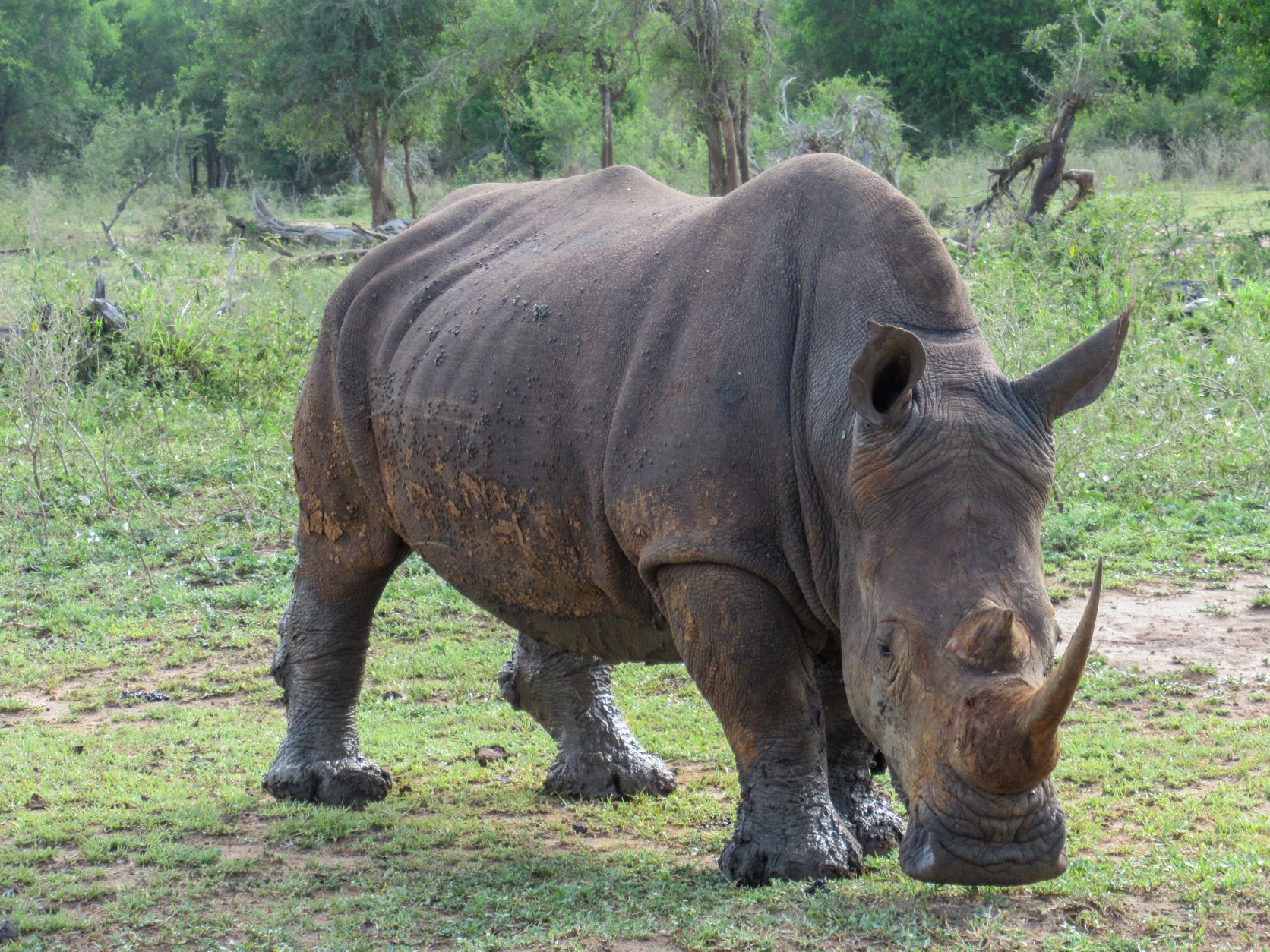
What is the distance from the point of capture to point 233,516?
30.3ft

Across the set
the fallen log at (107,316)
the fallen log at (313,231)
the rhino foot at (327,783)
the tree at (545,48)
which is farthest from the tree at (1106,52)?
the rhino foot at (327,783)

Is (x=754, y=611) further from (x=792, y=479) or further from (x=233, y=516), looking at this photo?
(x=233, y=516)

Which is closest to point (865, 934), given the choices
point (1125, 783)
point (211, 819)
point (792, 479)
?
point (792, 479)

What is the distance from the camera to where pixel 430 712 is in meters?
6.35

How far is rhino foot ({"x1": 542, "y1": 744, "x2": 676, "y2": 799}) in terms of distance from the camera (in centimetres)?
525

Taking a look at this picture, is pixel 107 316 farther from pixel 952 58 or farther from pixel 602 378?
pixel 952 58

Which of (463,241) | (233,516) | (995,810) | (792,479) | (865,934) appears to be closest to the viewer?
(995,810)

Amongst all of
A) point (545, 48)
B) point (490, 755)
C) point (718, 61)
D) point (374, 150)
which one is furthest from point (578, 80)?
point (490, 755)

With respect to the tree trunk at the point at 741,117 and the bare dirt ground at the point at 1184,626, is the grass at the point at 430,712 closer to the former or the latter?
the bare dirt ground at the point at 1184,626

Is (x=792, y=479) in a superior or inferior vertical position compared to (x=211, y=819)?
superior

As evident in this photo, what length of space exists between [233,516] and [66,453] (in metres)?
1.45

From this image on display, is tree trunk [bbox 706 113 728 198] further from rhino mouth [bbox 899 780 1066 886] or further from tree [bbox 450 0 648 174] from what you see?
rhino mouth [bbox 899 780 1066 886]

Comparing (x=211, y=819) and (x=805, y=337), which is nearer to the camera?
(x=805, y=337)

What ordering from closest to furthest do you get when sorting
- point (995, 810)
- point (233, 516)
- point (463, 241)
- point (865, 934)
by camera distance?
point (995, 810)
point (865, 934)
point (463, 241)
point (233, 516)
